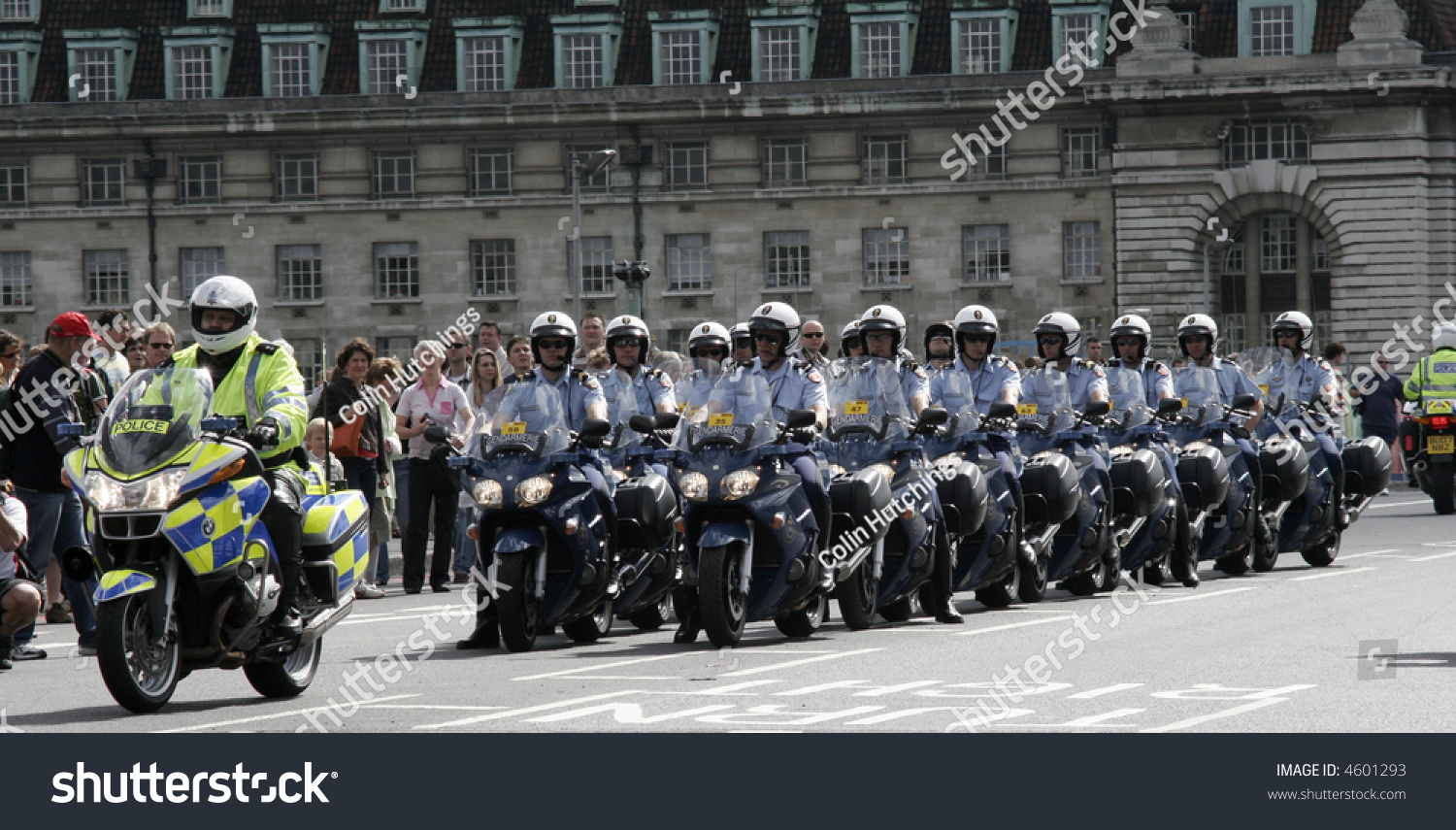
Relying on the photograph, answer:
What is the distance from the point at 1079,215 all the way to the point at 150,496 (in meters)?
50.3

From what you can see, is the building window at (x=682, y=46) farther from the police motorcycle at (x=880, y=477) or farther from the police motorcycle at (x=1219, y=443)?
the police motorcycle at (x=880, y=477)

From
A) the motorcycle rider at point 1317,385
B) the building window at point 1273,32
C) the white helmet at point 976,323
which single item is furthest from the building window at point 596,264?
the white helmet at point 976,323

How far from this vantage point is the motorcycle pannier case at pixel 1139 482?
58.3 feet

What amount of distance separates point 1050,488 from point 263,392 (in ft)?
24.1

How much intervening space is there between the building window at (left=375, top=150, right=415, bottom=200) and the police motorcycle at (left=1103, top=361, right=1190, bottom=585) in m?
44.2

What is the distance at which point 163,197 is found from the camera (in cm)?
6194

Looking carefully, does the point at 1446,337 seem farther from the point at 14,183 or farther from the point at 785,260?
the point at 14,183

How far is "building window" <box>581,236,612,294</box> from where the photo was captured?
200 feet

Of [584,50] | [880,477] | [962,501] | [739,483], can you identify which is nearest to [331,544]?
[739,483]

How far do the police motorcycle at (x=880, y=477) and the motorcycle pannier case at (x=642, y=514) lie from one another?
109 cm

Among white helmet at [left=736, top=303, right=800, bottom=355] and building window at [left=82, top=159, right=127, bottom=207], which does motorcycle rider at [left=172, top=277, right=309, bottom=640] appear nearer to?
white helmet at [left=736, top=303, right=800, bottom=355]

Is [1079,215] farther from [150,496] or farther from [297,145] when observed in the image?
[150,496]

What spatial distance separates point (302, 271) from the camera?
204ft

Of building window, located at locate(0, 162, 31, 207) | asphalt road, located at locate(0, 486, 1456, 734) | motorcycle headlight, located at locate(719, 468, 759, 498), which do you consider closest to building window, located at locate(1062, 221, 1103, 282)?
building window, located at locate(0, 162, 31, 207)
